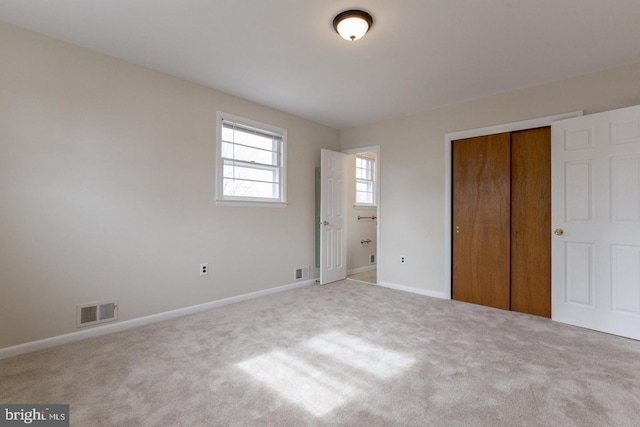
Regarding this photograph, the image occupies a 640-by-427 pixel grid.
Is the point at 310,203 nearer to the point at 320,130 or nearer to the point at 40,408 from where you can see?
the point at 320,130

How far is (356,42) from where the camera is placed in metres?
2.54

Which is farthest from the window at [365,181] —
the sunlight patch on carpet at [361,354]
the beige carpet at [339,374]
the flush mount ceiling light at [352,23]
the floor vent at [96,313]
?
the floor vent at [96,313]

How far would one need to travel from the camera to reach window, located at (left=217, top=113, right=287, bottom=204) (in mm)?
3699

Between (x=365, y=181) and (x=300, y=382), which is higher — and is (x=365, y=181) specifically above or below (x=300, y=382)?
above

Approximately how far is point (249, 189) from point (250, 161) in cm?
37

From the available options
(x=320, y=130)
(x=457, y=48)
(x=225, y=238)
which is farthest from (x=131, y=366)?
(x=320, y=130)

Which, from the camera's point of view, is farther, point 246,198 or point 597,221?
point 246,198

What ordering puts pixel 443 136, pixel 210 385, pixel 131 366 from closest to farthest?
pixel 210 385 < pixel 131 366 < pixel 443 136

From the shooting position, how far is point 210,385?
190cm

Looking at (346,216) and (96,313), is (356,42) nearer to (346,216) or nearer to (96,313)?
(346,216)

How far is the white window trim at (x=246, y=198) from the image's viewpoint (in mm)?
3592

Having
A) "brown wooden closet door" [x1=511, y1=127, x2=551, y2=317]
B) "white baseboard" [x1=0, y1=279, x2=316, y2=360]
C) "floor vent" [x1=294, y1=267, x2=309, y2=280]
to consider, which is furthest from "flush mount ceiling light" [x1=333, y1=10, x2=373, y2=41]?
"floor vent" [x1=294, y1=267, x2=309, y2=280]

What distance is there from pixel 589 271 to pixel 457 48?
8.19ft

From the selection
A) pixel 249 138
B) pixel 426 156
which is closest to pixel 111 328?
pixel 249 138
